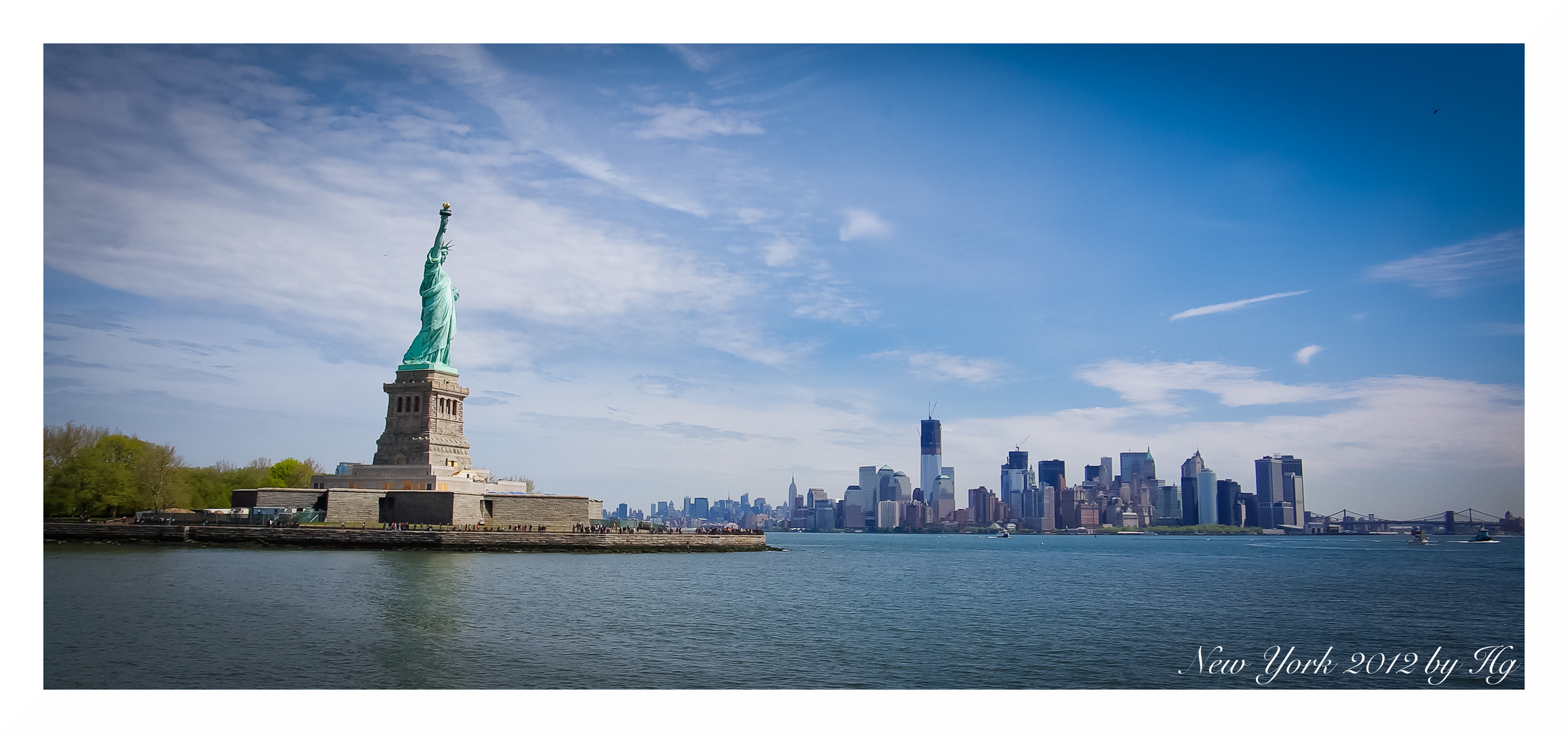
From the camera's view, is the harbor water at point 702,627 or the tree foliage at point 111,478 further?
the tree foliage at point 111,478

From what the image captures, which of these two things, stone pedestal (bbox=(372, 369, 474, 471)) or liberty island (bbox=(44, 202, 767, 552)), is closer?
liberty island (bbox=(44, 202, 767, 552))

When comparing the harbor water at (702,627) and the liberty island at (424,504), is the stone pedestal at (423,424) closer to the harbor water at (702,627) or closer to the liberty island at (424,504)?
the liberty island at (424,504)

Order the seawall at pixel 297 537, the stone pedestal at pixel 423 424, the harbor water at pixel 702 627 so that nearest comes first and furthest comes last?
the harbor water at pixel 702 627 < the seawall at pixel 297 537 < the stone pedestal at pixel 423 424

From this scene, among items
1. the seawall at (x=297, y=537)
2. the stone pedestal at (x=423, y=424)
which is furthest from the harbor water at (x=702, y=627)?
the stone pedestal at (x=423, y=424)

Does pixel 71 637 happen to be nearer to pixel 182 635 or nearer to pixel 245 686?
pixel 182 635

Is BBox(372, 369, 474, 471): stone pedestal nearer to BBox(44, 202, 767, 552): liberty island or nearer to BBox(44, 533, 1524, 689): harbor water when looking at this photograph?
BBox(44, 202, 767, 552): liberty island

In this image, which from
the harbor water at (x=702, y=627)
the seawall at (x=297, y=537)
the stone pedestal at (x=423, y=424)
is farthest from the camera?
the stone pedestal at (x=423, y=424)

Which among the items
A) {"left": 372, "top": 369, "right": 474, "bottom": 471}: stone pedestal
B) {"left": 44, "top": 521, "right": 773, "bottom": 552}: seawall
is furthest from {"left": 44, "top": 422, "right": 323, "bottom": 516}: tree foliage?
{"left": 372, "top": 369, "right": 474, "bottom": 471}: stone pedestal
